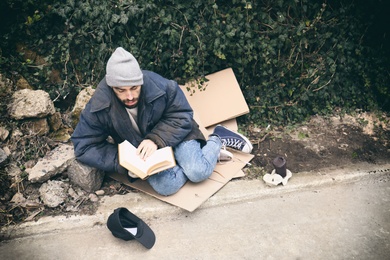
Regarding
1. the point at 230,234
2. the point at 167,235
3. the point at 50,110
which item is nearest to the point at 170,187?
the point at 167,235

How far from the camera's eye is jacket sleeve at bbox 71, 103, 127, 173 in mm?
2930

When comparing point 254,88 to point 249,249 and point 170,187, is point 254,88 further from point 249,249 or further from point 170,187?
point 249,249

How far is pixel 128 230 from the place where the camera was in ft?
9.23

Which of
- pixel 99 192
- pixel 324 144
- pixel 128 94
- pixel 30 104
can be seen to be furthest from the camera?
pixel 324 144

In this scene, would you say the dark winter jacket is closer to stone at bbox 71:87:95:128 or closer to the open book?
the open book

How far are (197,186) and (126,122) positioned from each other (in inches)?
35.9

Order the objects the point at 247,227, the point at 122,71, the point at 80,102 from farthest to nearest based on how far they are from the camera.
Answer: the point at 80,102 → the point at 247,227 → the point at 122,71

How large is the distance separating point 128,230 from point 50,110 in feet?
5.06

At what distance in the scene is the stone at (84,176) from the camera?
309 centimetres

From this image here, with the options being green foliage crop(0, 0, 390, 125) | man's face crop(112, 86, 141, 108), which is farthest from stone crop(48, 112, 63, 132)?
man's face crop(112, 86, 141, 108)

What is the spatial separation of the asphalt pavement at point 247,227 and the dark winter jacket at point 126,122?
494 millimetres

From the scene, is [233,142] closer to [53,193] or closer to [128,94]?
[128,94]

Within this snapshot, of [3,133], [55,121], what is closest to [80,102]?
[55,121]

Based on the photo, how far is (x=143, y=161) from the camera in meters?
2.84
